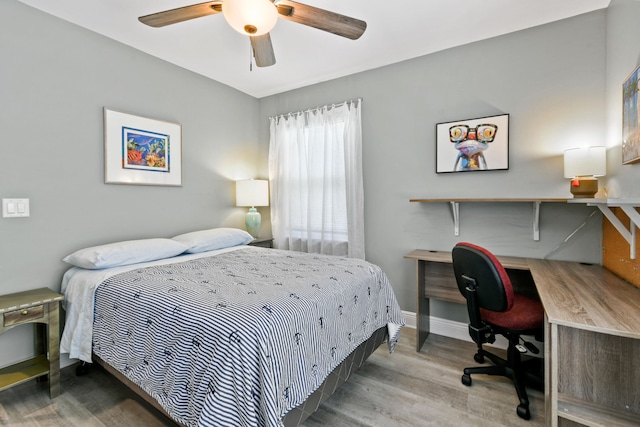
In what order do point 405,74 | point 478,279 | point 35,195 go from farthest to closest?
point 405,74, point 35,195, point 478,279

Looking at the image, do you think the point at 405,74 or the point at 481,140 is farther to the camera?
the point at 405,74

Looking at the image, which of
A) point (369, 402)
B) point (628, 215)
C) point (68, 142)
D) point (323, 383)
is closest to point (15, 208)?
point (68, 142)

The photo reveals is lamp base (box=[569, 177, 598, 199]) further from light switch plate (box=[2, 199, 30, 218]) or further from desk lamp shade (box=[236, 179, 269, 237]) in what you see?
light switch plate (box=[2, 199, 30, 218])

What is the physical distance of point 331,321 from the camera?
1.65m

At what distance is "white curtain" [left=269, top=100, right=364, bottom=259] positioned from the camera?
320cm

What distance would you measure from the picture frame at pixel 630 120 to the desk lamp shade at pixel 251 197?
308 centimetres

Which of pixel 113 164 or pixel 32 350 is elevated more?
pixel 113 164

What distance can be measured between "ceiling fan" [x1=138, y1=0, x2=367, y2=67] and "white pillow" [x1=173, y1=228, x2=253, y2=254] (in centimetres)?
168

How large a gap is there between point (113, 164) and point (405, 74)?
2798mm

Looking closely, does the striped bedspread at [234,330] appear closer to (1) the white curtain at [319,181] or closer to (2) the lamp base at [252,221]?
→ (1) the white curtain at [319,181]

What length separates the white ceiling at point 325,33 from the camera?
2.15 m

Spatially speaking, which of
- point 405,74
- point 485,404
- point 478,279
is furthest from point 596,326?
point 405,74

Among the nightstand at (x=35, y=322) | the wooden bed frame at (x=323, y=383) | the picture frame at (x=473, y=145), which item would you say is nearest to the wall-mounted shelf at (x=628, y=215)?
the picture frame at (x=473, y=145)

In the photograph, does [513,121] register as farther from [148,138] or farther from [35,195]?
[35,195]
